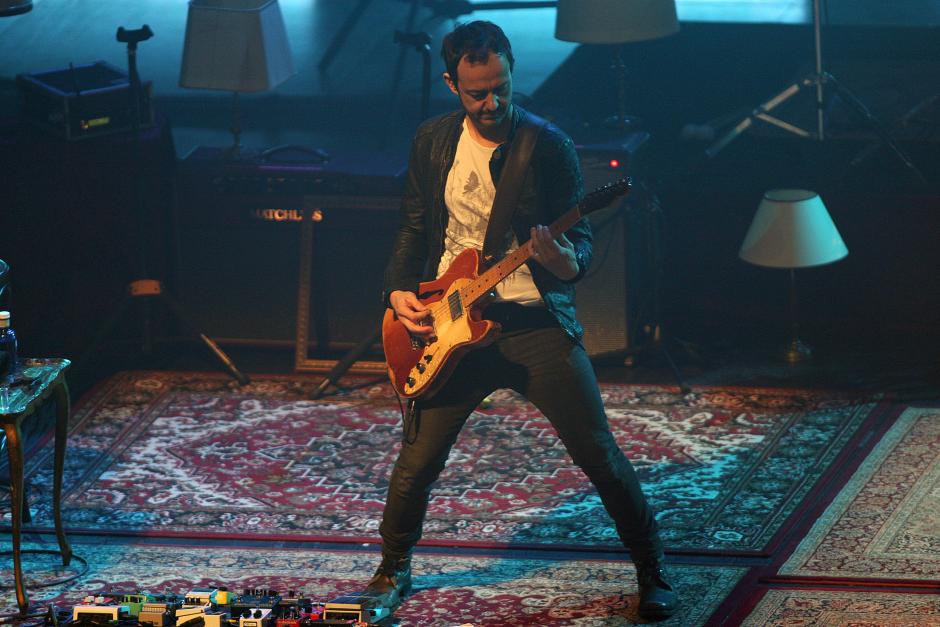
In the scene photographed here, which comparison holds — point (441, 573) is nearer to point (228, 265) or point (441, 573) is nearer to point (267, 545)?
point (267, 545)

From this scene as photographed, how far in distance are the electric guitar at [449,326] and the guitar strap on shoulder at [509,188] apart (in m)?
0.05

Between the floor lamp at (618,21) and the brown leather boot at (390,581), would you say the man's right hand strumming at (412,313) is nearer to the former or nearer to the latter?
the brown leather boot at (390,581)

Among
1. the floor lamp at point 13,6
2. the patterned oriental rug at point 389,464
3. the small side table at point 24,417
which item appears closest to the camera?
the small side table at point 24,417

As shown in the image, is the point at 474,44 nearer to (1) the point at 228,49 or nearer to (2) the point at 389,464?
(2) the point at 389,464

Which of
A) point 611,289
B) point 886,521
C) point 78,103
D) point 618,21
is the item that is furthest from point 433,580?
point 78,103

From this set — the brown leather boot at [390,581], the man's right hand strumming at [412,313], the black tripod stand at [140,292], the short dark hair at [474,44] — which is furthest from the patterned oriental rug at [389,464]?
the short dark hair at [474,44]

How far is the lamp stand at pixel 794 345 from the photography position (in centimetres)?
692

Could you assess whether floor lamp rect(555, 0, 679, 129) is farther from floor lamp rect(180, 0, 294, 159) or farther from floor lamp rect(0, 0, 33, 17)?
floor lamp rect(0, 0, 33, 17)

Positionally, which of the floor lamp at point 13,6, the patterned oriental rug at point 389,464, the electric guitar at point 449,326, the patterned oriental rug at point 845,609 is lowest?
the patterned oriental rug at point 389,464

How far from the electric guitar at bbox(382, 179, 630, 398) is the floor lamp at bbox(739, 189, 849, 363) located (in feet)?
8.58

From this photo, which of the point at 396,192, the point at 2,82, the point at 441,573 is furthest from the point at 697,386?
the point at 2,82

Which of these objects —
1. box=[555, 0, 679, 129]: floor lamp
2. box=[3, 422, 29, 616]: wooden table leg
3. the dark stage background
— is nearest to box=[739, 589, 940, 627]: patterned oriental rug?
box=[3, 422, 29, 616]: wooden table leg

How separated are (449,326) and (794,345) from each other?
9.77ft

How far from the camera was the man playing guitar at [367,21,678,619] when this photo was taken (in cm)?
430
